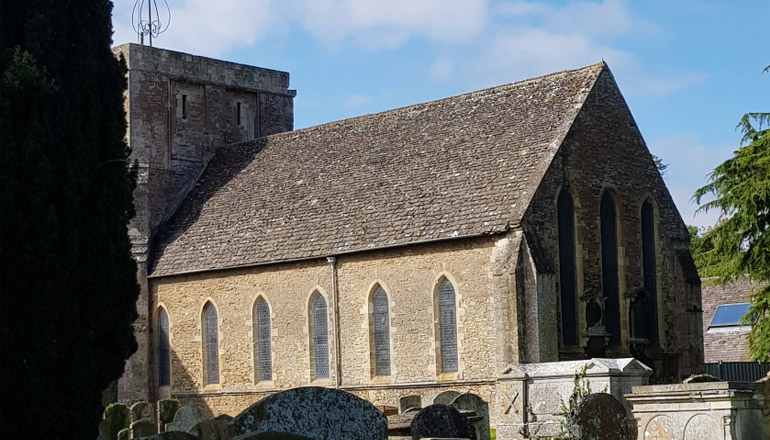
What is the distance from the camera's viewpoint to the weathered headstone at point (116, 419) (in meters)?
24.6

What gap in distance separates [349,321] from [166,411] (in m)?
5.11

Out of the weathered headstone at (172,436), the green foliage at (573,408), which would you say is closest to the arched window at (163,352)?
the green foliage at (573,408)

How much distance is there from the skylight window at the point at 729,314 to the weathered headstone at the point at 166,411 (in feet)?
80.2

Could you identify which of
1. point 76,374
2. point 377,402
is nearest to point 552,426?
point 76,374

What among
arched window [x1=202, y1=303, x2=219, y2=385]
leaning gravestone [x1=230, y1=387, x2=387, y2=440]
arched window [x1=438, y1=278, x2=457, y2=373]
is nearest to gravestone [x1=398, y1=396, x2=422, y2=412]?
arched window [x1=438, y1=278, x2=457, y2=373]

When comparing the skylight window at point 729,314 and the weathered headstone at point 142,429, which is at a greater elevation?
the skylight window at point 729,314

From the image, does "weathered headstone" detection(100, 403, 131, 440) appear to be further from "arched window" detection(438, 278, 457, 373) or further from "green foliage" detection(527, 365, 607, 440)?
"green foliage" detection(527, 365, 607, 440)

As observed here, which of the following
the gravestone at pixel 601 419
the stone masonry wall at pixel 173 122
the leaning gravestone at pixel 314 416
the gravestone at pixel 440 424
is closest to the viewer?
the leaning gravestone at pixel 314 416

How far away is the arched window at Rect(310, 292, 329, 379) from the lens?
32.7 m

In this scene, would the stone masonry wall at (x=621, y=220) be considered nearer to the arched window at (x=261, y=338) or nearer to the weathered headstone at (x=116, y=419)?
the arched window at (x=261, y=338)

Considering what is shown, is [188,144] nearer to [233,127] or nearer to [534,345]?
[233,127]

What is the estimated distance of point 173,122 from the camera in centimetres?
4019

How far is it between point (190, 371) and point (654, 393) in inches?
792

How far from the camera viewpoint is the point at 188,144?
132ft
